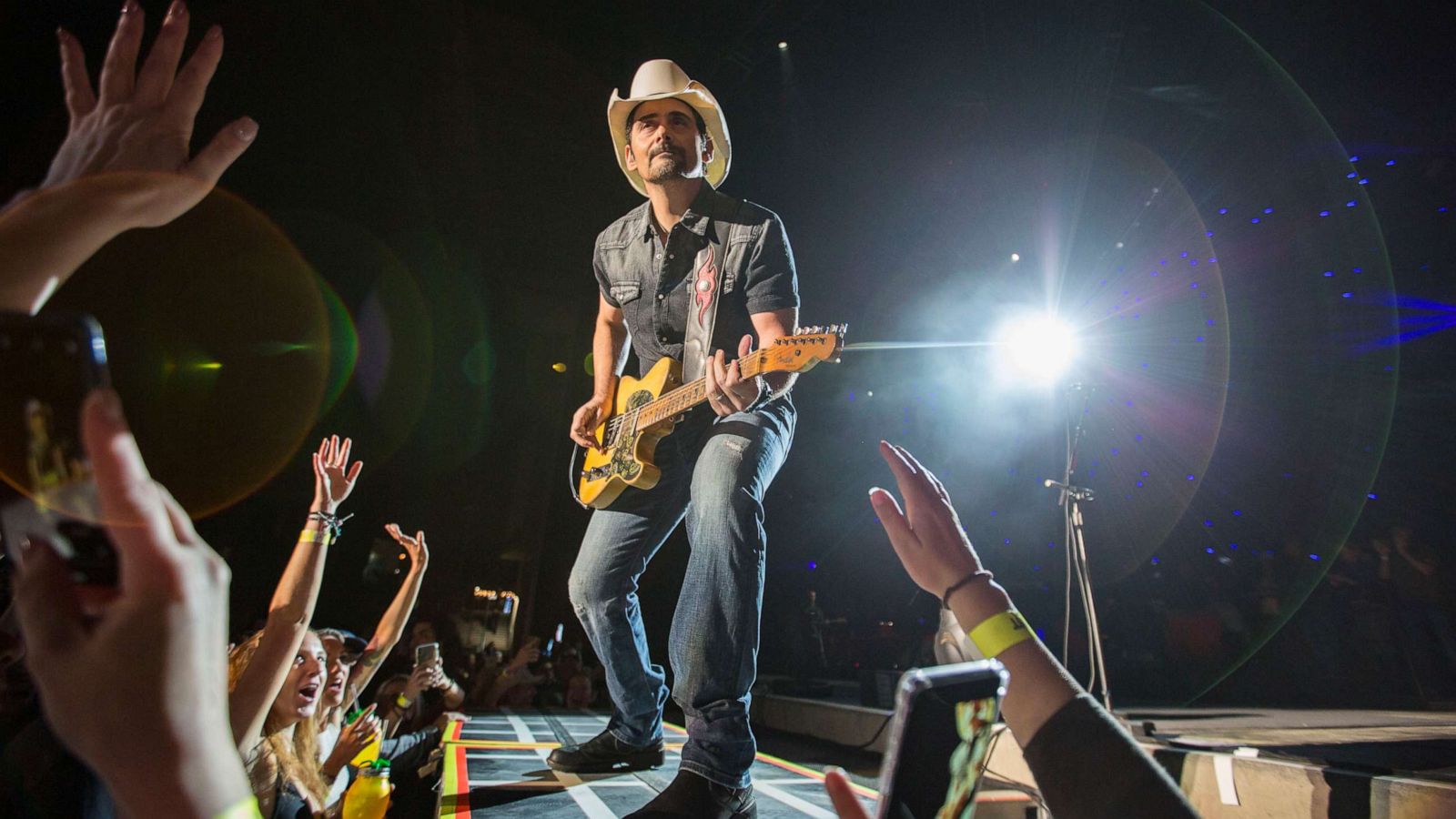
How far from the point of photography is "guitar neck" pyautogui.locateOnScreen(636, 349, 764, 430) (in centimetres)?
233

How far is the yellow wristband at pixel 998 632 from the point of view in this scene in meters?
1.01

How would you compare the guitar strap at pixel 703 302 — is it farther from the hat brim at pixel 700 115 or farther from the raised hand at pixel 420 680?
the raised hand at pixel 420 680

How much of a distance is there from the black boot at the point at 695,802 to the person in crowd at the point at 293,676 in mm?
1050

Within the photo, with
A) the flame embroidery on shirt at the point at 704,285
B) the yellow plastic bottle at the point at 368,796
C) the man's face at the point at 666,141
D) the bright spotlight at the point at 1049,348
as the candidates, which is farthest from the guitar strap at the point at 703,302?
the bright spotlight at the point at 1049,348

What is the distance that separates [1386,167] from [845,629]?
9857mm

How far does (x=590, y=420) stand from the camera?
9.66 ft

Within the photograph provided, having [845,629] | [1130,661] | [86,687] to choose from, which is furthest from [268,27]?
[1130,661]

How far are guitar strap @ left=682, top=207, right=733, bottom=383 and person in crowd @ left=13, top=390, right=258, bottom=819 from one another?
2.00m

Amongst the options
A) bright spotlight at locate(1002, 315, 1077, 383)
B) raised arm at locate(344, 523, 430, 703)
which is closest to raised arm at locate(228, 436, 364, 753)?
raised arm at locate(344, 523, 430, 703)

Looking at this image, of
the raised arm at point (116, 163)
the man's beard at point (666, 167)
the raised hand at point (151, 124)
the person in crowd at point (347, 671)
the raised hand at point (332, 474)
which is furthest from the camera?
the person in crowd at point (347, 671)

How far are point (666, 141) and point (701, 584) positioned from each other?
6.27ft

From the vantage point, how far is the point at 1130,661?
8945 mm

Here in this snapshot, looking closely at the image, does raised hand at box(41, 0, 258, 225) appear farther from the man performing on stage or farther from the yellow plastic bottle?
the yellow plastic bottle

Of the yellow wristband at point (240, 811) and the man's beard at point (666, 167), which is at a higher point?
the man's beard at point (666, 167)
